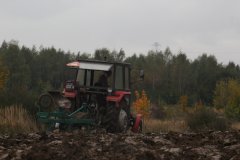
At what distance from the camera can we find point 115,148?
9008mm

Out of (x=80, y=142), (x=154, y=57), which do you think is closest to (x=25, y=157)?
(x=80, y=142)

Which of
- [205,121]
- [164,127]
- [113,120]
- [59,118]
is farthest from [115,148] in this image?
[205,121]

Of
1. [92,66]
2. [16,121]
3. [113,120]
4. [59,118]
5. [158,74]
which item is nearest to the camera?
[59,118]

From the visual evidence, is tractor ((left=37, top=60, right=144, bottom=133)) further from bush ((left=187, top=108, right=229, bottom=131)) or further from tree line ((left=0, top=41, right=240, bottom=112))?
tree line ((left=0, top=41, right=240, bottom=112))

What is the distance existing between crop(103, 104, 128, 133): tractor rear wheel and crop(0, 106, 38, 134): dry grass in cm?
243

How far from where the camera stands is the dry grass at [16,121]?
14.7 meters

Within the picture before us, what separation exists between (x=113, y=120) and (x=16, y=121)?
2.91 metres

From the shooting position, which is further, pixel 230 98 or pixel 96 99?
pixel 230 98

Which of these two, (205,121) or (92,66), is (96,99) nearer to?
(92,66)

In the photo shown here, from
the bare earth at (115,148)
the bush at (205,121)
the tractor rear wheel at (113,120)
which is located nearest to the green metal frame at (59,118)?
the tractor rear wheel at (113,120)

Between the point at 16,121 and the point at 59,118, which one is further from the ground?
the point at 59,118

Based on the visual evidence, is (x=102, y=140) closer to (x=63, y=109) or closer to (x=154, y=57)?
(x=63, y=109)

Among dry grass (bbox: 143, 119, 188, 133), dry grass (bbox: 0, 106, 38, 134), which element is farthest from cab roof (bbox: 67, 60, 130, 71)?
dry grass (bbox: 143, 119, 188, 133)

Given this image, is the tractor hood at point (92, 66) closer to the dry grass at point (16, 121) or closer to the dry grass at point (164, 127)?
the dry grass at point (16, 121)
